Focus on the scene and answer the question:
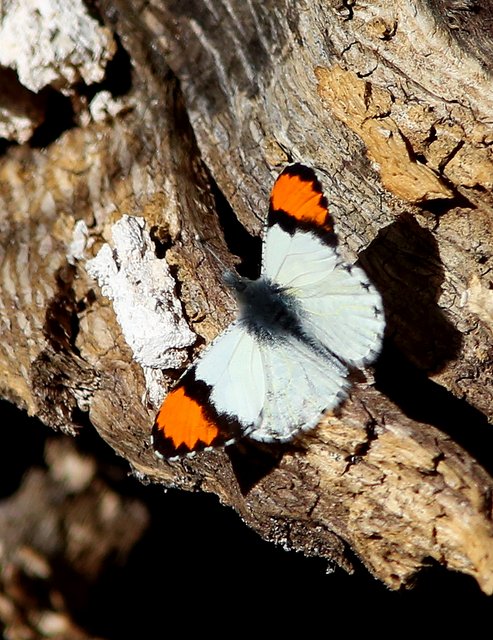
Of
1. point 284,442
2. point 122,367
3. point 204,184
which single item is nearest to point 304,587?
point 284,442

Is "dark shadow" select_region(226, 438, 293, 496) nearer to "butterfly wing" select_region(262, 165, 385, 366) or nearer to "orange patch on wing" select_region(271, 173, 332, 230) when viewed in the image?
"butterfly wing" select_region(262, 165, 385, 366)

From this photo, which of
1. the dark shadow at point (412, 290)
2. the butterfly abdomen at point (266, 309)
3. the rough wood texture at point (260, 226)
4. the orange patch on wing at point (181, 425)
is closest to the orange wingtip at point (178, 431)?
the orange patch on wing at point (181, 425)

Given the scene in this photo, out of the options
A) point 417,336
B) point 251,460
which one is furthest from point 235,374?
point 417,336

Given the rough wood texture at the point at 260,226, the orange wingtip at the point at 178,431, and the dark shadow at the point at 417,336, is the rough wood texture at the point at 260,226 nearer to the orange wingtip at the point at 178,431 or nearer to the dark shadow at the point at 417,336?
the dark shadow at the point at 417,336

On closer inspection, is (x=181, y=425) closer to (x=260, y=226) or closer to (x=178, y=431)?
(x=178, y=431)

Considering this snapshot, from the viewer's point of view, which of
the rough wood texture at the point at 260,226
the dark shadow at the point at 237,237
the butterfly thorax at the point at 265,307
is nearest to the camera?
the rough wood texture at the point at 260,226

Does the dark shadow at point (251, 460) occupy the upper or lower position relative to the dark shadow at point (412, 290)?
lower
